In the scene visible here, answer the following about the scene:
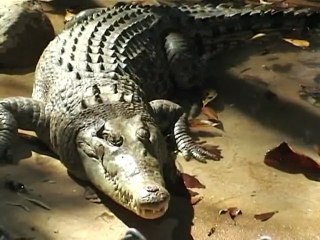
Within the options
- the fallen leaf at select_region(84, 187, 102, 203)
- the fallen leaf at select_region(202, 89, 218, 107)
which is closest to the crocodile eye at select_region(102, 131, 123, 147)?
the fallen leaf at select_region(84, 187, 102, 203)

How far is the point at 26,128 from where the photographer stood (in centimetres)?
455

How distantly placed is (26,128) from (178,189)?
3.27ft

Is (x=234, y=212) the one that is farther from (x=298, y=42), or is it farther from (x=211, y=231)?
(x=298, y=42)

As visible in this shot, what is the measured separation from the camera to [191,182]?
4.18m

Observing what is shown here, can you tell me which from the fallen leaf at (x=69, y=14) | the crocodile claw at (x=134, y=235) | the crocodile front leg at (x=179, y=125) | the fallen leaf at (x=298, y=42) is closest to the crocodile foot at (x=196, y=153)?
the crocodile front leg at (x=179, y=125)

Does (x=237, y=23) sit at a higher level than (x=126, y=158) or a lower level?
lower

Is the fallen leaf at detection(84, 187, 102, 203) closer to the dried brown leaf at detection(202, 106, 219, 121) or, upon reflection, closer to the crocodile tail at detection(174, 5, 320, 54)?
the dried brown leaf at detection(202, 106, 219, 121)

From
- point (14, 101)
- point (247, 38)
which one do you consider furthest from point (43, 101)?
point (247, 38)

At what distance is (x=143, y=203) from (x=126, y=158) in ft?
1.24

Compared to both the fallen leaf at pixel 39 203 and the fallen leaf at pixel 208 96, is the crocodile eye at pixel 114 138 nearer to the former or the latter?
the fallen leaf at pixel 39 203

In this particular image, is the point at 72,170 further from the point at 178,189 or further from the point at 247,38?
the point at 247,38

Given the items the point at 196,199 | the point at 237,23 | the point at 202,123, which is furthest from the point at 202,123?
the point at 237,23

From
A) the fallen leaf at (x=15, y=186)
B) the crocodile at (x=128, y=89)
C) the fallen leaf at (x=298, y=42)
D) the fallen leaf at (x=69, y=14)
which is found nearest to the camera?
the crocodile at (x=128, y=89)

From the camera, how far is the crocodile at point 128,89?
12.6 ft
